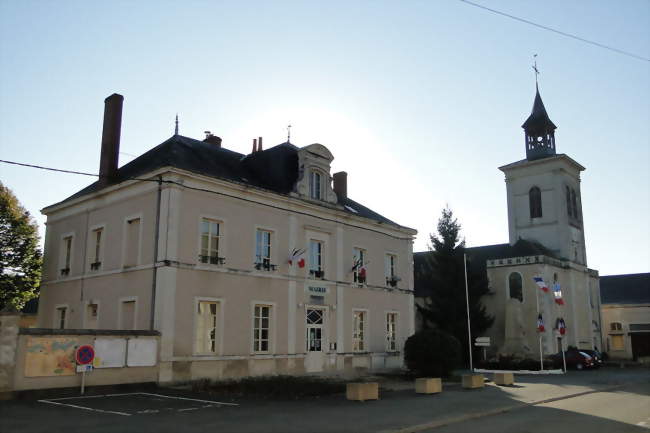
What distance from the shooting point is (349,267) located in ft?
86.7

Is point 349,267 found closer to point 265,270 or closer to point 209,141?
point 265,270

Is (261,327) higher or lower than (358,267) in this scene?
lower

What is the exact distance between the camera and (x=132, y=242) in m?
20.8

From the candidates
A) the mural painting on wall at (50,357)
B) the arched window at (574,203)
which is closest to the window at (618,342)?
the arched window at (574,203)

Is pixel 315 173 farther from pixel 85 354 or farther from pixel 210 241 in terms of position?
pixel 85 354

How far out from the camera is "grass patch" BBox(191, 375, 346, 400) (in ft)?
53.6

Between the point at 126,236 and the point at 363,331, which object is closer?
the point at 126,236

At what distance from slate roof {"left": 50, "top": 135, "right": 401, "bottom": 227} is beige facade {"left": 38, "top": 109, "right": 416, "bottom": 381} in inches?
24.1

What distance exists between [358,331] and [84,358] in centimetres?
1351

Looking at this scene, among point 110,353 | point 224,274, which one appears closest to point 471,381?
point 224,274

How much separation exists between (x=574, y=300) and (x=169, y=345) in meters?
34.9

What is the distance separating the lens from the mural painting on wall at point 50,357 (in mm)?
15070

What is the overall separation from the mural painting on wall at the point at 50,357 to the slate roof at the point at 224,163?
6994 mm

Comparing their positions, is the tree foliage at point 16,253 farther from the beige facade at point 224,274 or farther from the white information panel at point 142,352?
the white information panel at point 142,352
